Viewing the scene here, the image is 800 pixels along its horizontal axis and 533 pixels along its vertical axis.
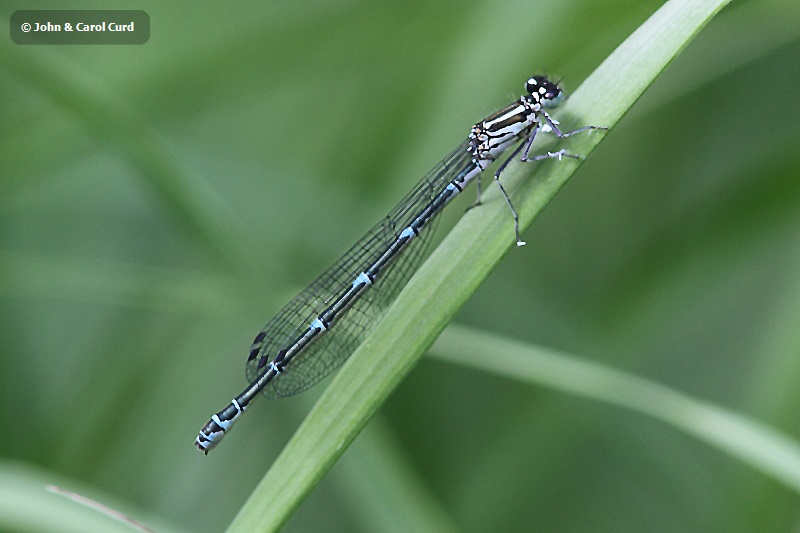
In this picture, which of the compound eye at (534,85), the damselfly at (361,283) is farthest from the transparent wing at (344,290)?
the compound eye at (534,85)

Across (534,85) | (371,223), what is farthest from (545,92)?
(371,223)

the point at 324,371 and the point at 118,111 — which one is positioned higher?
the point at 118,111

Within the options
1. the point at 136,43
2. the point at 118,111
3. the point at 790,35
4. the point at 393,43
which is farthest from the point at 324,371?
the point at 790,35

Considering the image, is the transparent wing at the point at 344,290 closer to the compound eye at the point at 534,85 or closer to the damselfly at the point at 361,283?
the damselfly at the point at 361,283

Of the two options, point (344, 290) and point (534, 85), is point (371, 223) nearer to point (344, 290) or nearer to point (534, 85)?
point (344, 290)

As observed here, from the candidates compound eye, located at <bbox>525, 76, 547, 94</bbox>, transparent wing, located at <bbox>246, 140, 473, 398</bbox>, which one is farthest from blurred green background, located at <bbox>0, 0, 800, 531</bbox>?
compound eye, located at <bbox>525, 76, 547, 94</bbox>

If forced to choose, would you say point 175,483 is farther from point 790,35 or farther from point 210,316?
point 790,35
